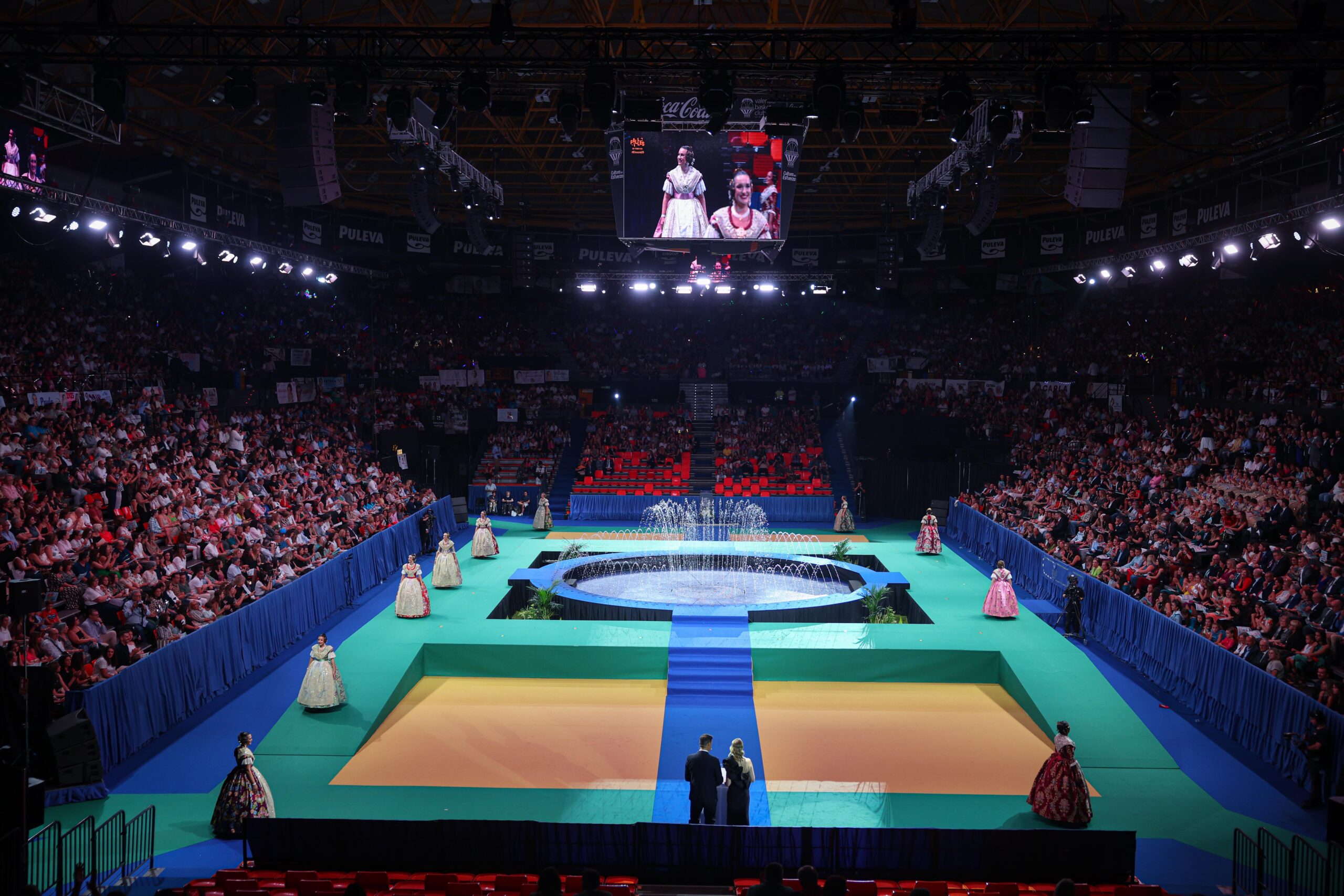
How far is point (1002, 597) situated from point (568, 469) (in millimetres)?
23682

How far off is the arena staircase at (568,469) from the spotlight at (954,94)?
25042mm

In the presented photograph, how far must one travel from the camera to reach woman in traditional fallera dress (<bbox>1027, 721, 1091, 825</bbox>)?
11.2 m

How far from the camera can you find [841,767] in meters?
13.2

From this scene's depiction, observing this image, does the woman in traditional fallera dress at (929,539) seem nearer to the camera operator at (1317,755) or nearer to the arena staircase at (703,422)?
the arena staircase at (703,422)

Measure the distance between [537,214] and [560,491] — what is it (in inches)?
463

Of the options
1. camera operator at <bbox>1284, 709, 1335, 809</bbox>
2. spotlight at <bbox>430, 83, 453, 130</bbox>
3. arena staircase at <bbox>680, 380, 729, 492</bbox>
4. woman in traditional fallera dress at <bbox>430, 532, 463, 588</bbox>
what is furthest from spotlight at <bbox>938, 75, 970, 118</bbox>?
arena staircase at <bbox>680, 380, 729, 492</bbox>

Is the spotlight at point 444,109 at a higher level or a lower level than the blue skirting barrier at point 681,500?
higher

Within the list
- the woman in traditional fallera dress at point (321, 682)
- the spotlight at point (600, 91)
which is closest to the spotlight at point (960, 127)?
the spotlight at point (600, 91)

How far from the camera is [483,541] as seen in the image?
27.0 metres

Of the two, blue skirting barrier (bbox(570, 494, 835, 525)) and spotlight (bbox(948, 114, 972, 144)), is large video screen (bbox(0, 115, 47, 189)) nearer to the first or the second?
spotlight (bbox(948, 114, 972, 144))

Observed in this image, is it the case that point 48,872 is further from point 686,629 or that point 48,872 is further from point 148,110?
point 148,110

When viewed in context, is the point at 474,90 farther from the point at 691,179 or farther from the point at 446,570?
the point at 446,570

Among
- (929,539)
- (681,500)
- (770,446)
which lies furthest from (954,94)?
(770,446)

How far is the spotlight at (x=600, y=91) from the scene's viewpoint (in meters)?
13.2
